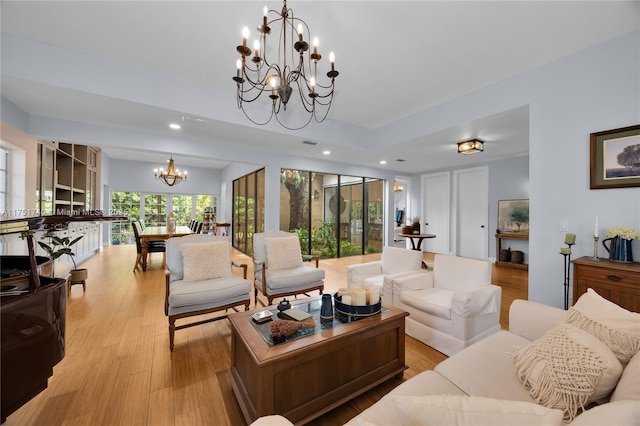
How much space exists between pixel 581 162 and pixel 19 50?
17.4 feet

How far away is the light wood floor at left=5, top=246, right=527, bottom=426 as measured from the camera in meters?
1.62

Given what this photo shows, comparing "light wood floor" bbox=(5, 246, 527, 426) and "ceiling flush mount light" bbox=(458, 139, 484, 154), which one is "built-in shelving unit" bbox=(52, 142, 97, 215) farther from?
"ceiling flush mount light" bbox=(458, 139, 484, 154)

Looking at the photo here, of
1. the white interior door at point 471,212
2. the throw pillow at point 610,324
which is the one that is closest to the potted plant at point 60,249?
the throw pillow at point 610,324

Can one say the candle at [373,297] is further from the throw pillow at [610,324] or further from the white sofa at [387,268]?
the throw pillow at [610,324]

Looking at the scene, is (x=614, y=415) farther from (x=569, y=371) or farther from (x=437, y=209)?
(x=437, y=209)

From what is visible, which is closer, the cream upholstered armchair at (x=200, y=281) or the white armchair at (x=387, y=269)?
the cream upholstered armchair at (x=200, y=281)

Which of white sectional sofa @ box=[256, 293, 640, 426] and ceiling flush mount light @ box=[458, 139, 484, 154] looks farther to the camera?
ceiling flush mount light @ box=[458, 139, 484, 154]

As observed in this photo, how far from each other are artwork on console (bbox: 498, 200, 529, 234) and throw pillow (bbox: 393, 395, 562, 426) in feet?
20.7

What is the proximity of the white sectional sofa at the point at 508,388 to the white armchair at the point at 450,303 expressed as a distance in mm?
447

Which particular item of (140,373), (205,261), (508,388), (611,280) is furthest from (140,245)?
(611,280)

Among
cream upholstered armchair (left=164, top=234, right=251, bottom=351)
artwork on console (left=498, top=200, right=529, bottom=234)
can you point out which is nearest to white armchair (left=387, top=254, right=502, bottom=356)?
cream upholstered armchair (left=164, top=234, right=251, bottom=351)

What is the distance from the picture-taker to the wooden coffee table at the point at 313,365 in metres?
1.43

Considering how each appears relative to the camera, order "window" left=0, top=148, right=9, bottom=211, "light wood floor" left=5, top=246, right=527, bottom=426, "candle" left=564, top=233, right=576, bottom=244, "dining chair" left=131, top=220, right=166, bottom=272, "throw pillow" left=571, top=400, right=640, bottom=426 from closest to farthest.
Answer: "throw pillow" left=571, top=400, right=640, bottom=426 < "light wood floor" left=5, top=246, right=527, bottom=426 < "candle" left=564, top=233, right=576, bottom=244 < "window" left=0, top=148, right=9, bottom=211 < "dining chair" left=131, top=220, right=166, bottom=272

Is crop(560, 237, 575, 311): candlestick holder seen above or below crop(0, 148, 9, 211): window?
below
